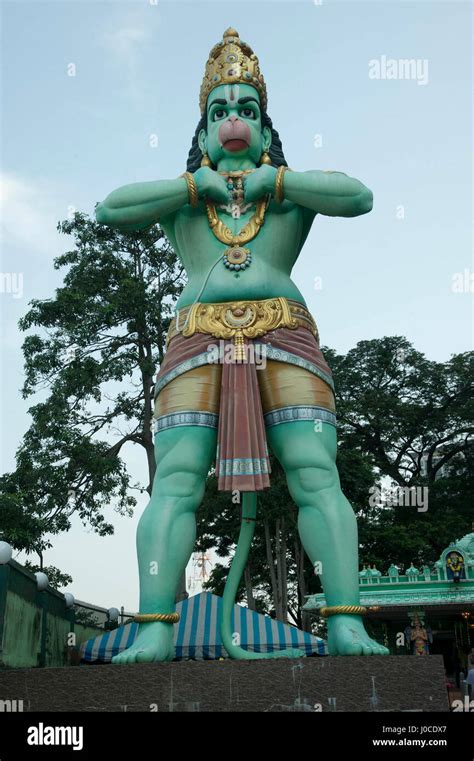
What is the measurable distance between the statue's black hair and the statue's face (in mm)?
129

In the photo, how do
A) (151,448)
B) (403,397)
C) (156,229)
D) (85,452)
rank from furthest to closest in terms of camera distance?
(403,397), (156,229), (151,448), (85,452)

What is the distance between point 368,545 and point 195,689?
16486mm

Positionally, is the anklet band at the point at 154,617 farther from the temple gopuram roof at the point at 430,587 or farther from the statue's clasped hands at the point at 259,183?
the temple gopuram roof at the point at 430,587

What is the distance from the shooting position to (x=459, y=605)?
603 inches

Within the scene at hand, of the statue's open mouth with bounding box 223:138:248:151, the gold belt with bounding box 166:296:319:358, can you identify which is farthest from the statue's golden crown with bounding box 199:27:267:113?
the gold belt with bounding box 166:296:319:358

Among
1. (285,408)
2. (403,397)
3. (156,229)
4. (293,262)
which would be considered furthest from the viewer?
(403,397)

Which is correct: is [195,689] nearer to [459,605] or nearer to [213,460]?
[213,460]

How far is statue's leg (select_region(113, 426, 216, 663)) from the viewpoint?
15.5 ft

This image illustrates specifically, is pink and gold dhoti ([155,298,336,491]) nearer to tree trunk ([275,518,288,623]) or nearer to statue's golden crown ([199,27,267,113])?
statue's golden crown ([199,27,267,113])

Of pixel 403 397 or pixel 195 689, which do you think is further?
pixel 403 397

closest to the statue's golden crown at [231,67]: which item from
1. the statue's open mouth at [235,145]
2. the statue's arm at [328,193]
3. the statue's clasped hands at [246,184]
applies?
the statue's open mouth at [235,145]

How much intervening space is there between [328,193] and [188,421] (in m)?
1.91

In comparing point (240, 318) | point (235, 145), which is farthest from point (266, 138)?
point (240, 318)

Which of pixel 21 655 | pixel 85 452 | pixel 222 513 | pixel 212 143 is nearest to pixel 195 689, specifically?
pixel 21 655
